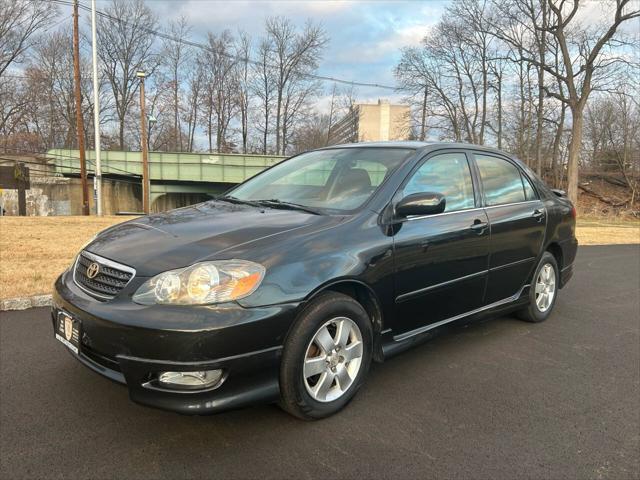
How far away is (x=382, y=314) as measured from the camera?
3033mm

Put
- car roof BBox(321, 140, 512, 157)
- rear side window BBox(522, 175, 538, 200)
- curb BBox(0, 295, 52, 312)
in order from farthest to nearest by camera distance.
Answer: curb BBox(0, 295, 52, 312) → rear side window BBox(522, 175, 538, 200) → car roof BBox(321, 140, 512, 157)

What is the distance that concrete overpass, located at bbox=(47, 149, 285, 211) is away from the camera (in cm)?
3444

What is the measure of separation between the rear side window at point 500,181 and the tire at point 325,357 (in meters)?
1.89

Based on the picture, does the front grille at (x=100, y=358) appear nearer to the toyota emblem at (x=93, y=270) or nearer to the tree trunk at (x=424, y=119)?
the toyota emblem at (x=93, y=270)

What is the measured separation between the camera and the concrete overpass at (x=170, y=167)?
3444 centimetres

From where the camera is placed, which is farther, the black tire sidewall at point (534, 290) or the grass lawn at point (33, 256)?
the grass lawn at point (33, 256)

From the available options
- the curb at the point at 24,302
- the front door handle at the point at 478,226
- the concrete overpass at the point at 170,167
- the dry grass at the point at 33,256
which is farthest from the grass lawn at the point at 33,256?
the concrete overpass at the point at 170,167

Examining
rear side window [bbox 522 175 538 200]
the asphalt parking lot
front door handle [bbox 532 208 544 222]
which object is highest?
rear side window [bbox 522 175 538 200]

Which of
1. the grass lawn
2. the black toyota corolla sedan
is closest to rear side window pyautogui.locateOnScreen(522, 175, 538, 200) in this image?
the black toyota corolla sedan

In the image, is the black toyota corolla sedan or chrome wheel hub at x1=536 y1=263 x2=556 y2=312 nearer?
the black toyota corolla sedan

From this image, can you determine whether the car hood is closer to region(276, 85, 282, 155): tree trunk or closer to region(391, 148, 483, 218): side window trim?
region(391, 148, 483, 218): side window trim

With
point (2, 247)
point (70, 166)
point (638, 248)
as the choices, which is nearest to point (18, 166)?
point (70, 166)

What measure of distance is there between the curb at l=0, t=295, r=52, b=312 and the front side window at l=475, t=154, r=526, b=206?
4.59m

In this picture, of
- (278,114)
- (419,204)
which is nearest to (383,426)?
(419,204)
